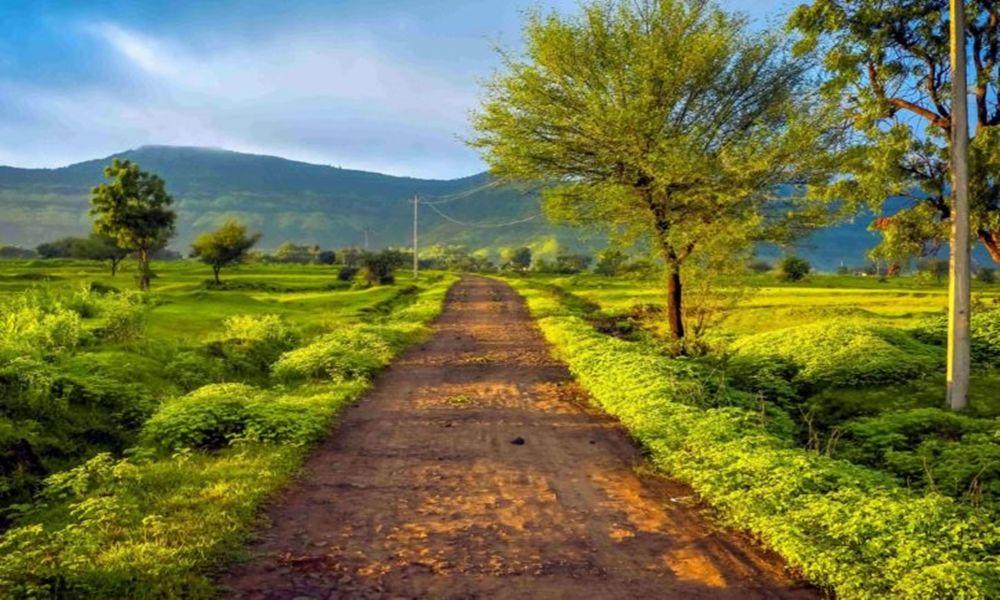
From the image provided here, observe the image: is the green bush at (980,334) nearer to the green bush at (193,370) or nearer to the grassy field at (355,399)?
the grassy field at (355,399)

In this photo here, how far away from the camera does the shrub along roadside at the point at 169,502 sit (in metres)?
6.11

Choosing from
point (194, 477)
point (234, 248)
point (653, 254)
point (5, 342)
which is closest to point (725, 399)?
point (653, 254)

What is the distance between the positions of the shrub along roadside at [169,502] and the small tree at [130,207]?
5077 cm

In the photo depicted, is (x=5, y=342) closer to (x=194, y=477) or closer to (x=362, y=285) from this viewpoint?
(x=194, y=477)

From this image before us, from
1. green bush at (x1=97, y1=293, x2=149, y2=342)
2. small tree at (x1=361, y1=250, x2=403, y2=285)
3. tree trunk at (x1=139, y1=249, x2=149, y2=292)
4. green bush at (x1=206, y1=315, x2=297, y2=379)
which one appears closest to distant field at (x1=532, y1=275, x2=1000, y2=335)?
green bush at (x1=206, y1=315, x2=297, y2=379)

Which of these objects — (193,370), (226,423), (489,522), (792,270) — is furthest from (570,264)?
(489,522)

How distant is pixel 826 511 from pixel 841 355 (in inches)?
496

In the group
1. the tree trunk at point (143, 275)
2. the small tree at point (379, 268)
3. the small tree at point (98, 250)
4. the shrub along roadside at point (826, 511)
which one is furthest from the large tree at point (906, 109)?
the small tree at point (98, 250)

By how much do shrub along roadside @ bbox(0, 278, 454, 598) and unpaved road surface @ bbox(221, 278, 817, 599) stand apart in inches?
17.9

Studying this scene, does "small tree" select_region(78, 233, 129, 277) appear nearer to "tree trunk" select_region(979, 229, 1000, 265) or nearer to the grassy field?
the grassy field

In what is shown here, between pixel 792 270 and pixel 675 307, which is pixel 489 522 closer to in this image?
pixel 675 307

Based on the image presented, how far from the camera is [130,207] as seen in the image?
192ft

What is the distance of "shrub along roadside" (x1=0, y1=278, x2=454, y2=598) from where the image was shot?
6105mm

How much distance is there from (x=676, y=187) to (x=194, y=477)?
54.6ft
